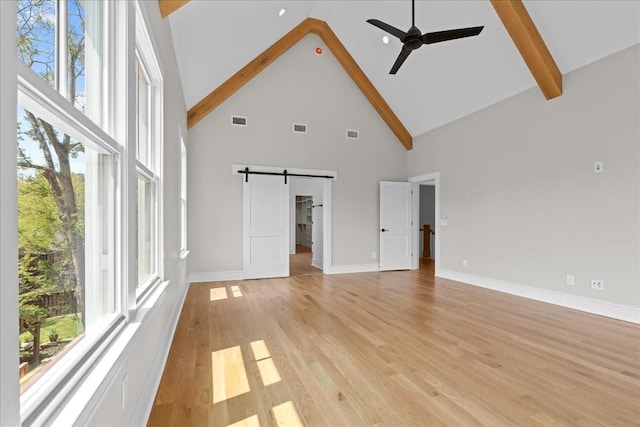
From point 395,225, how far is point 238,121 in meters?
4.01

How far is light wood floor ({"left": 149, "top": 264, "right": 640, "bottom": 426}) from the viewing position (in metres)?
1.88

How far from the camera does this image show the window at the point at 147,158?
7.04ft

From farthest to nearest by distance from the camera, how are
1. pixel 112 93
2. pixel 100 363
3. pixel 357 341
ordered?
pixel 357 341 < pixel 112 93 < pixel 100 363

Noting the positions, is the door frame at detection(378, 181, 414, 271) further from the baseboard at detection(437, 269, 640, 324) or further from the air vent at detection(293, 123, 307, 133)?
the air vent at detection(293, 123, 307, 133)

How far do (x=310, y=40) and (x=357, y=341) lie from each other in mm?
5801

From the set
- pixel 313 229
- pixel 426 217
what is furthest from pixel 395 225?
pixel 426 217

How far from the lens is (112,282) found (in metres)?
1.50

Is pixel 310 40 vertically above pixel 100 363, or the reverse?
pixel 310 40

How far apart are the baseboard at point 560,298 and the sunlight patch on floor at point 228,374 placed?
4265 mm

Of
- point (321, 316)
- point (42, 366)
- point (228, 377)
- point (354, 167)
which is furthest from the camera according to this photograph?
point (354, 167)

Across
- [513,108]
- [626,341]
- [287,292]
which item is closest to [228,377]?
[287,292]

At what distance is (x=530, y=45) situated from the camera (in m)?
4.06

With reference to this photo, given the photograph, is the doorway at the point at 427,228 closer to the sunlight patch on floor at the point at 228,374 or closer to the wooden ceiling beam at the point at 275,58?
the wooden ceiling beam at the point at 275,58

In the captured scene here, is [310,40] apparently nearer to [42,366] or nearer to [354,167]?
[354,167]
